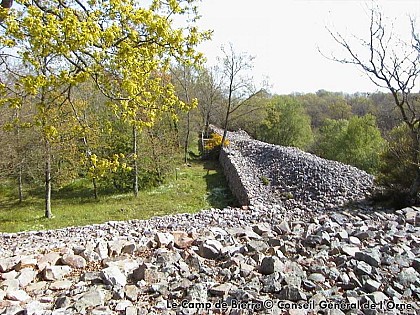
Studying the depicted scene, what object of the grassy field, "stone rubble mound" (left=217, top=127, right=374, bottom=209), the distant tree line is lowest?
the grassy field

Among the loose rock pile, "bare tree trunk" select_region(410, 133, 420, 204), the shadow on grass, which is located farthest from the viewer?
the shadow on grass

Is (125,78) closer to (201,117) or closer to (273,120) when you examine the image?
(201,117)

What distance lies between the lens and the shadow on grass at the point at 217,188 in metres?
14.4

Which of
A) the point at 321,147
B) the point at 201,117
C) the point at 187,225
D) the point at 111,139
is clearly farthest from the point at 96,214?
the point at 321,147

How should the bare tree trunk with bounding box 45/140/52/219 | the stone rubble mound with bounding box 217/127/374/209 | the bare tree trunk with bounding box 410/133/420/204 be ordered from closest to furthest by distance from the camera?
1. the bare tree trunk with bounding box 410/133/420/204
2. the stone rubble mound with bounding box 217/127/374/209
3. the bare tree trunk with bounding box 45/140/52/219

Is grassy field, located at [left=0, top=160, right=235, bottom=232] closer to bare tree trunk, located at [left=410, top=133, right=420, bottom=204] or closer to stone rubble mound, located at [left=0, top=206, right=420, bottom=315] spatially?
bare tree trunk, located at [left=410, top=133, right=420, bottom=204]

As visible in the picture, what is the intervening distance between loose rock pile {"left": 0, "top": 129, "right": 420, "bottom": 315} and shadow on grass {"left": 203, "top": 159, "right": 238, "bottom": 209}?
962 cm

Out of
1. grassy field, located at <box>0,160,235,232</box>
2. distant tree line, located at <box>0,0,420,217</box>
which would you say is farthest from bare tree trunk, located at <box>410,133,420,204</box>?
grassy field, located at <box>0,160,235,232</box>

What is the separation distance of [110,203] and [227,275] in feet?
40.2

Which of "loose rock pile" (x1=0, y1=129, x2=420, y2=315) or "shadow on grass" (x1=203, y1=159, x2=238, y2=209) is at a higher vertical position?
"loose rock pile" (x1=0, y1=129, x2=420, y2=315)

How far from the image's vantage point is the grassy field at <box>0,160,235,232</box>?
12.1 m

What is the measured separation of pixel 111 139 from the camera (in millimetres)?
16250

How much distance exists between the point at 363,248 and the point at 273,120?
2732 centimetres

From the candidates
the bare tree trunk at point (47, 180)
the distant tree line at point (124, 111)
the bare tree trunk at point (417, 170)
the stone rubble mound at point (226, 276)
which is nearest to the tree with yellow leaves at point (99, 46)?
the distant tree line at point (124, 111)
